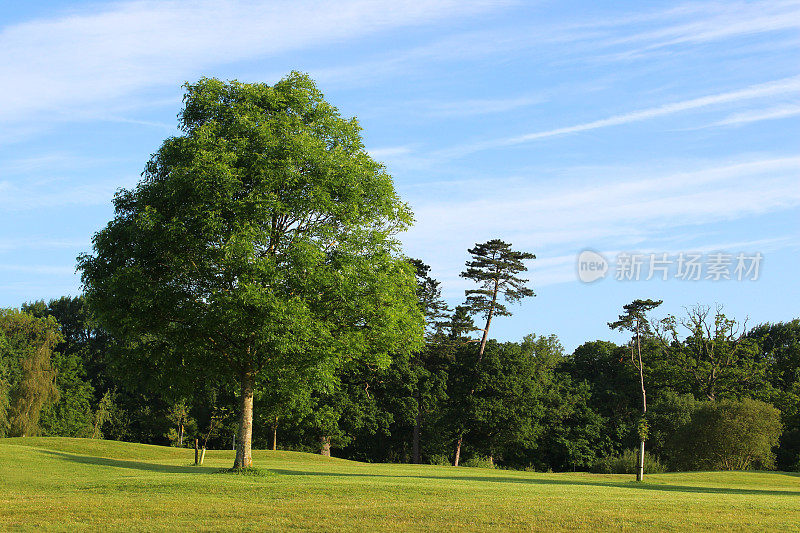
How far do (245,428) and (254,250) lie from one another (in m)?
7.14

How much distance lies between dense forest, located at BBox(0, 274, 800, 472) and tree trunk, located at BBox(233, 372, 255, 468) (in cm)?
2780

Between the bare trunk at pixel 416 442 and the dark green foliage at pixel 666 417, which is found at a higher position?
the dark green foliage at pixel 666 417

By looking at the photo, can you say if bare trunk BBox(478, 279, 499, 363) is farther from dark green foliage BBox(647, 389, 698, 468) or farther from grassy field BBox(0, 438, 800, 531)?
grassy field BBox(0, 438, 800, 531)

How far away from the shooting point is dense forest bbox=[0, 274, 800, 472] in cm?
6112

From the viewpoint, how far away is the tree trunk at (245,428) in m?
26.7

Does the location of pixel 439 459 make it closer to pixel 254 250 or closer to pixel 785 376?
pixel 785 376

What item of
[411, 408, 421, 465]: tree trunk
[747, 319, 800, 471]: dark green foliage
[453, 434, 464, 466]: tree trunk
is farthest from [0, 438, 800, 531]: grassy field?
[747, 319, 800, 471]: dark green foliage

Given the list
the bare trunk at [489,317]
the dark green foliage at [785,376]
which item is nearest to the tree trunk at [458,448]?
the bare trunk at [489,317]

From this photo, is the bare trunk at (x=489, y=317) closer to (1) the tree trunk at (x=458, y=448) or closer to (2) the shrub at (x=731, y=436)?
(1) the tree trunk at (x=458, y=448)

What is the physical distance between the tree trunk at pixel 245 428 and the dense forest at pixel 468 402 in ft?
91.2

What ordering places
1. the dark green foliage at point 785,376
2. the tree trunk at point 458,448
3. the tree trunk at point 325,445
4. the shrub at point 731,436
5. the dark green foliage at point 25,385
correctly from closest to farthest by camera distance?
1. the shrub at point 731,436
2. the dark green foliage at point 785,376
3. the tree trunk at point 325,445
4. the tree trunk at point 458,448
5. the dark green foliage at point 25,385

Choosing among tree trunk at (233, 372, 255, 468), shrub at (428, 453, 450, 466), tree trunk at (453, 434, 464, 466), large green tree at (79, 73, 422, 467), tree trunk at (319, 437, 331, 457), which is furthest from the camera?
shrub at (428, 453, 450, 466)

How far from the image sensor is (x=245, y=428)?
2714cm

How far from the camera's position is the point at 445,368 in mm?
66500
